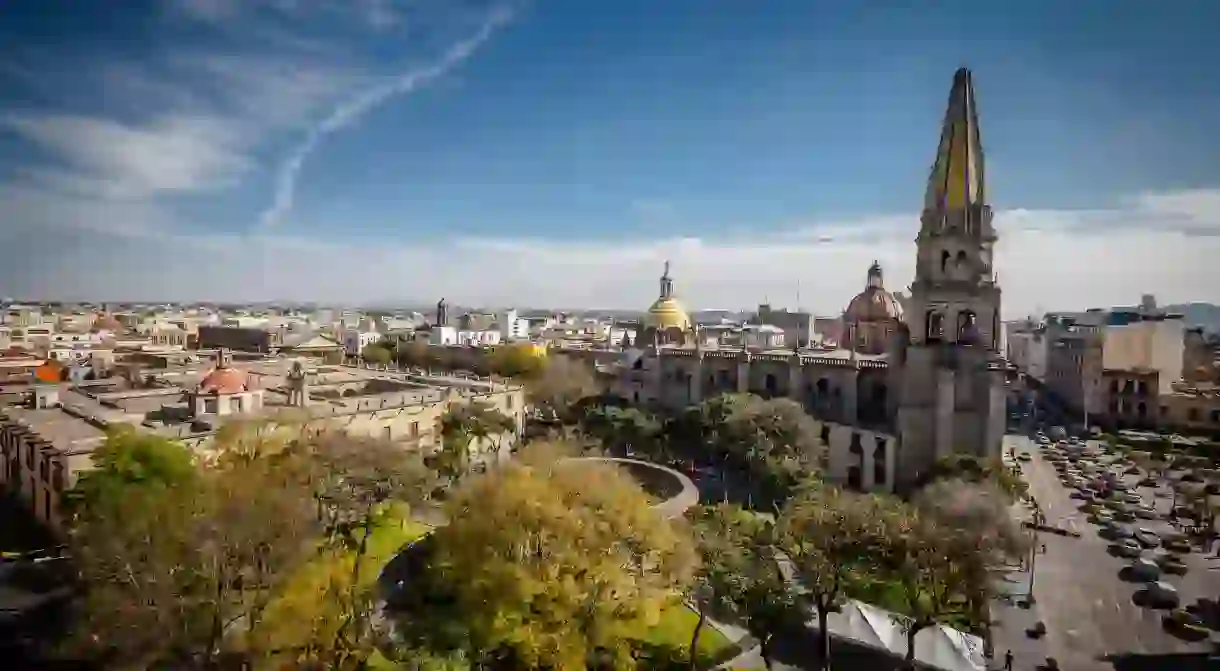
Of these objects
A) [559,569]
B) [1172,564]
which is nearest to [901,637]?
[559,569]

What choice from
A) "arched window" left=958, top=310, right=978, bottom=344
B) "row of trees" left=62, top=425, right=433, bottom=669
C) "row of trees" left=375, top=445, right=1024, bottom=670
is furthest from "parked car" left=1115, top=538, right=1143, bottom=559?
"row of trees" left=62, top=425, right=433, bottom=669

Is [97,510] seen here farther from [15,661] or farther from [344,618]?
[344,618]

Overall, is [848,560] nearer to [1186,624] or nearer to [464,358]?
[1186,624]

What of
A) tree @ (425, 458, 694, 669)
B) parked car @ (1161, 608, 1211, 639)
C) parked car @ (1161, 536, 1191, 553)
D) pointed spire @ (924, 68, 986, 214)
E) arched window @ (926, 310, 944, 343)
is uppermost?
pointed spire @ (924, 68, 986, 214)

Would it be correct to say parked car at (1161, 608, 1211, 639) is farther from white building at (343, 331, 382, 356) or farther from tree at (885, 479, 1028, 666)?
white building at (343, 331, 382, 356)

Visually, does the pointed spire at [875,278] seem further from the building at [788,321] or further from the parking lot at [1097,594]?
the building at [788,321]
